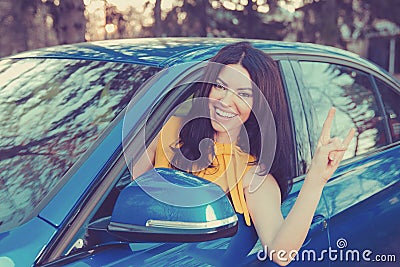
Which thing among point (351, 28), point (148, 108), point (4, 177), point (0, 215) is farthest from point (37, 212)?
point (351, 28)

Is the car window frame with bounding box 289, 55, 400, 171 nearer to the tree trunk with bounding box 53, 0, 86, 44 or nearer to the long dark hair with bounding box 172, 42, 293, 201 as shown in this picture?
the long dark hair with bounding box 172, 42, 293, 201

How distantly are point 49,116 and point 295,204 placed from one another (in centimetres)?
92

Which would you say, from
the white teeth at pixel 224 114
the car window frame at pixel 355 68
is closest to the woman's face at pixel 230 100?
the white teeth at pixel 224 114

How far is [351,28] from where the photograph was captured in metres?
15.2

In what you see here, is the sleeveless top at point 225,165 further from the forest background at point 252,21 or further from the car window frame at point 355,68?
the forest background at point 252,21

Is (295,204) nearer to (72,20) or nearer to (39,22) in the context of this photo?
(72,20)

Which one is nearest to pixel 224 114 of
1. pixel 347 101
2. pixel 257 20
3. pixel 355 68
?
pixel 347 101

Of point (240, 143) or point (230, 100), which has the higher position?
point (230, 100)

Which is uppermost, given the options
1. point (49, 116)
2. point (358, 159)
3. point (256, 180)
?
point (49, 116)

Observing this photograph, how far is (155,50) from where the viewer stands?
7.59ft

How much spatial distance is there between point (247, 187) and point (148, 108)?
1.46 feet

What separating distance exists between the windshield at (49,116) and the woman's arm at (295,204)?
1.85 ft

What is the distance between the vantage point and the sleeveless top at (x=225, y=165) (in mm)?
2018

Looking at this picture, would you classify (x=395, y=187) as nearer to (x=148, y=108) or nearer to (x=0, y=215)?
(x=148, y=108)
